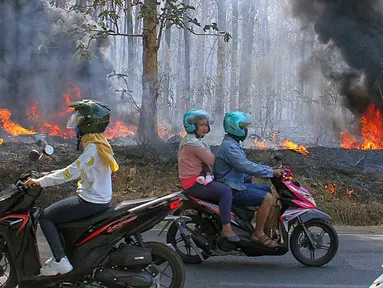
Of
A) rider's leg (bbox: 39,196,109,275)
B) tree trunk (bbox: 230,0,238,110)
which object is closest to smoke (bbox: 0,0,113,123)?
rider's leg (bbox: 39,196,109,275)

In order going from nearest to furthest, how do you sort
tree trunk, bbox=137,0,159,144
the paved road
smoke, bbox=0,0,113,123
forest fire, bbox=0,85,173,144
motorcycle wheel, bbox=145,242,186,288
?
1. motorcycle wheel, bbox=145,242,186,288
2. the paved road
3. tree trunk, bbox=137,0,159,144
4. forest fire, bbox=0,85,173,144
5. smoke, bbox=0,0,113,123

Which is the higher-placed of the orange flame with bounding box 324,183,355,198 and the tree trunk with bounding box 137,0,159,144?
the tree trunk with bounding box 137,0,159,144

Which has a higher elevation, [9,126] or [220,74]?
[220,74]

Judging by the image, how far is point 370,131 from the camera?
15281mm

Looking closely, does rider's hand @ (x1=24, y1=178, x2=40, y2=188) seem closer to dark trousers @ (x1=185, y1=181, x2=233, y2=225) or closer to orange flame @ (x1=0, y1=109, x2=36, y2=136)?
dark trousers @ (x1=185, y1=181, x2=233, y2=225)

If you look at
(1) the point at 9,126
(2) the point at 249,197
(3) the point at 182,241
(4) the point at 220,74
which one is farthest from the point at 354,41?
(4) the point at 220,74

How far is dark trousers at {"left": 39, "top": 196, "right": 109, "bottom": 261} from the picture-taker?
168 inches

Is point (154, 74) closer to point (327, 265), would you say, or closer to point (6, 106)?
point (327, 265)

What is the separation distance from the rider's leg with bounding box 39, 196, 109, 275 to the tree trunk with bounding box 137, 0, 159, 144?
7.13 m

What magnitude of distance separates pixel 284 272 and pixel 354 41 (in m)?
11.1

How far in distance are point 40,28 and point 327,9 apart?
37.1 ft

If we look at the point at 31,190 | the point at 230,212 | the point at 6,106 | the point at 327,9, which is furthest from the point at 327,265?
the point at 6,106

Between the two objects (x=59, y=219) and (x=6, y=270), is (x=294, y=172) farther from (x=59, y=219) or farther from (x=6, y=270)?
(x=6, y=270)

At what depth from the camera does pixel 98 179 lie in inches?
173
